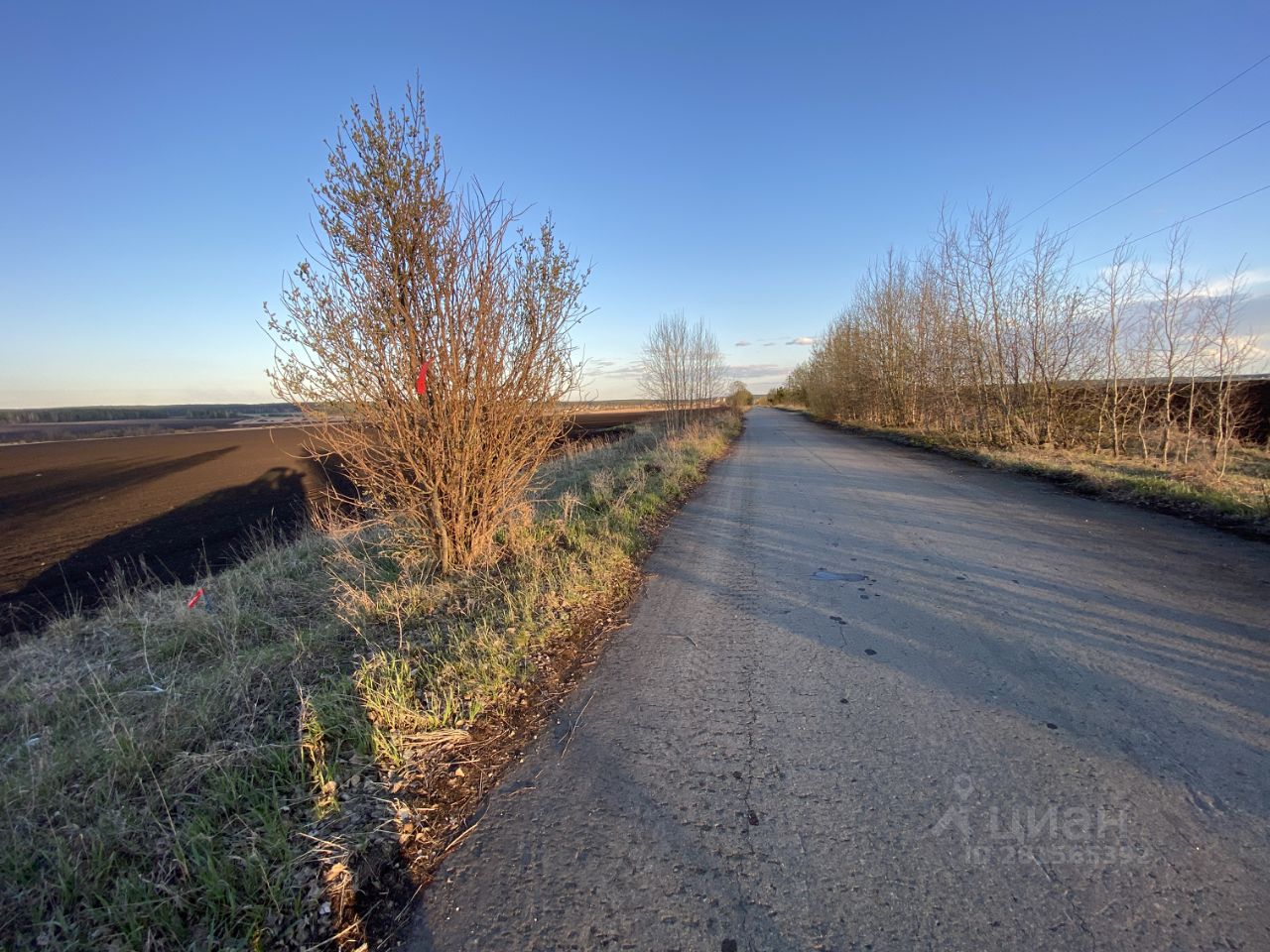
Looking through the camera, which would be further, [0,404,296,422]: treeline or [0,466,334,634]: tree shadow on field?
[0,404,296,422]: treeline

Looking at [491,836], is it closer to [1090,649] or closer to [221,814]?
[221,814]

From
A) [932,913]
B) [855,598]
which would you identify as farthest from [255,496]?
[932,913]

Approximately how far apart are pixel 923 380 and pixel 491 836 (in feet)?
79.9

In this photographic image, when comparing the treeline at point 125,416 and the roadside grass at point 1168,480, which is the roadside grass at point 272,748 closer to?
the roadside grass at point 1168,480

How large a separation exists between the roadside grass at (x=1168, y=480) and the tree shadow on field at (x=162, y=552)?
11.3 m

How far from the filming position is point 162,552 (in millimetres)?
11133

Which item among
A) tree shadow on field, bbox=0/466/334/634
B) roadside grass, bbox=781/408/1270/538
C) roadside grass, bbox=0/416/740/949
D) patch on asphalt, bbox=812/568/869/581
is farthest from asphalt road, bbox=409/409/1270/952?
tree shadow on field, bbox=0/466/334/634

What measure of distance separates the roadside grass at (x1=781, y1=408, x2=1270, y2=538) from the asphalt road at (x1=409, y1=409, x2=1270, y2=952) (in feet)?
8.24

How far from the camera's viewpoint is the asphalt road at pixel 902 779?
180 cm

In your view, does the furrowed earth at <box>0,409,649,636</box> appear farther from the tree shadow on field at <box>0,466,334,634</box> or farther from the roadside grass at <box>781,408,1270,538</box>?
the roadside grass at <box>781,408,1270,538</box>

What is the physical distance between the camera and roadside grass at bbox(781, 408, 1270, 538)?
6742 millimetres

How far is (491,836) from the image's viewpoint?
222cm

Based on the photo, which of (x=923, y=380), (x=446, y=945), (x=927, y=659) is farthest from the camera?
(x=923, y=380)

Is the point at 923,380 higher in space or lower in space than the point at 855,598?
higher
